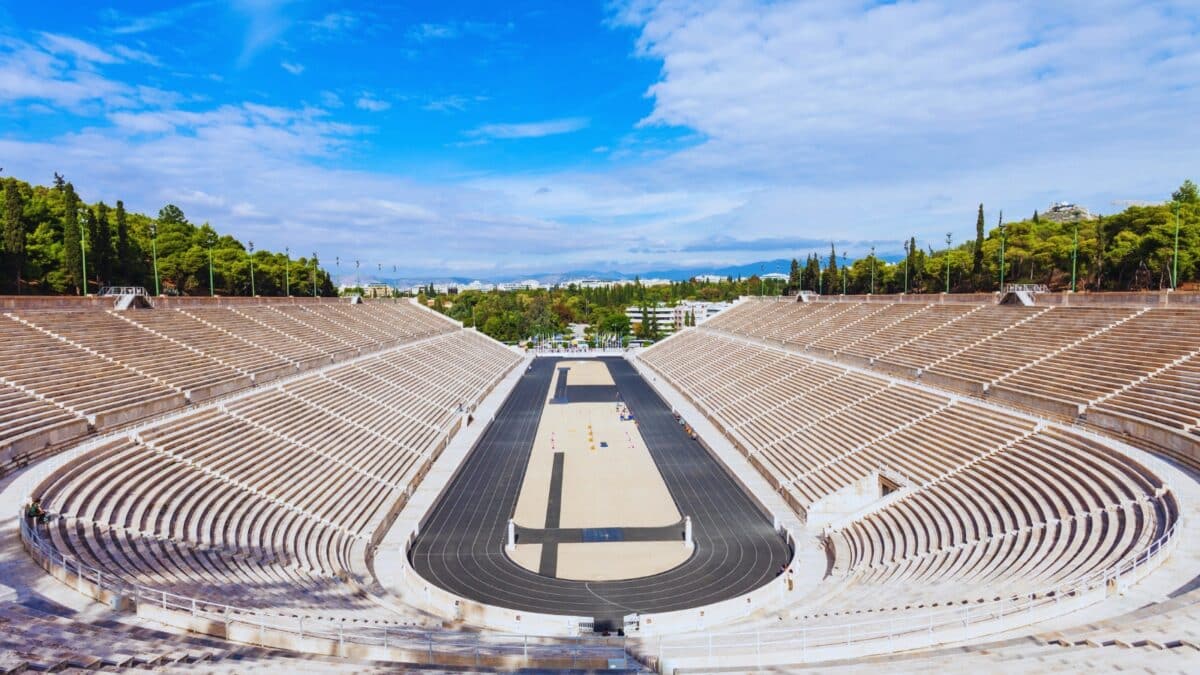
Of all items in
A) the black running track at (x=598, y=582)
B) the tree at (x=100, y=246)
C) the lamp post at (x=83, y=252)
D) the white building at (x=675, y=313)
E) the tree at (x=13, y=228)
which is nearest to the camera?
the black running track at (x=598, y=582)

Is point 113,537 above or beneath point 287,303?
beneath

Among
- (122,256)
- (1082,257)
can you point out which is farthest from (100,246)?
(1082,257)

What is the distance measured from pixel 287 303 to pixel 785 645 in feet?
153

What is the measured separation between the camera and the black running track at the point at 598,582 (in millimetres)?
16172

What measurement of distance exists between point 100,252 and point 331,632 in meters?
46.1

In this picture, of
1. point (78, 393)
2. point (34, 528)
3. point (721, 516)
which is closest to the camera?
point (34, 528)

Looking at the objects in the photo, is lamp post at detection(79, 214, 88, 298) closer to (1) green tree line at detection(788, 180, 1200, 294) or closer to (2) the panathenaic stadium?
(2) the panathenaic stadium

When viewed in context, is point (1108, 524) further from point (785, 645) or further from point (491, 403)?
point (491, 403)

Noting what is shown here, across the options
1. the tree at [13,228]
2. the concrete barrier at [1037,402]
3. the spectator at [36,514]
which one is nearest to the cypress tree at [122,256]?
the tree at [13,228]

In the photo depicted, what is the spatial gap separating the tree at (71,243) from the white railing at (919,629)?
147ft

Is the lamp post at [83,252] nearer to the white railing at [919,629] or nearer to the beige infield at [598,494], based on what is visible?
the beige infield at [598,494]

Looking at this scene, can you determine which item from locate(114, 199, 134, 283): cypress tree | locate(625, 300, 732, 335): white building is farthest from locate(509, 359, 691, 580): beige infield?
locate(625, 300, 732, 335): white building

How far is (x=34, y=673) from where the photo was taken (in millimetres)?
7523

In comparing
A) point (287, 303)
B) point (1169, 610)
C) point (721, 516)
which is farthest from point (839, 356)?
point (287, 303)
